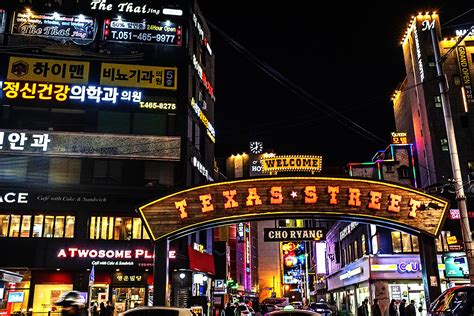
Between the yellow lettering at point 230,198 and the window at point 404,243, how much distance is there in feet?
71.8

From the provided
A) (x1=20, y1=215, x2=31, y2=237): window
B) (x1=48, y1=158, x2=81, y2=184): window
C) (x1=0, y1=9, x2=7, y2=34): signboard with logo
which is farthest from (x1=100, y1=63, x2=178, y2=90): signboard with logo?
(x1=20, y1=215, x2=31, y2=237): window

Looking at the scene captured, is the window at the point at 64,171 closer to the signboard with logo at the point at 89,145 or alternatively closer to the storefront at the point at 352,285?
the signboard with logo at the point at 89,145

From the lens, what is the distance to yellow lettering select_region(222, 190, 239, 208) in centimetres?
2028

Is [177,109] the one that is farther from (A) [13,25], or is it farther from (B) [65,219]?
(A) [13,25]

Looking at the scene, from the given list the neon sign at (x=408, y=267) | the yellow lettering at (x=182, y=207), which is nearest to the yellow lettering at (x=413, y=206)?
the yellow lettering at (x=182, y=207)

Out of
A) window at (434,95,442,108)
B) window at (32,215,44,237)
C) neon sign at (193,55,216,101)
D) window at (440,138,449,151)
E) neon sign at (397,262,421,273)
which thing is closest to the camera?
window at (32,215,44,237)

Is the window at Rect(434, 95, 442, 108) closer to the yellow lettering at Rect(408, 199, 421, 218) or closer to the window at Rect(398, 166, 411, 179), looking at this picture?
the window at Rect(398, 166, 411, 179)

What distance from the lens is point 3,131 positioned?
3569cm

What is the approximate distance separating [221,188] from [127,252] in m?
17.9

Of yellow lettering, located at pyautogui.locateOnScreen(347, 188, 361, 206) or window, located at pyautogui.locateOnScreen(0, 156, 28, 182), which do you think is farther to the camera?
window, located at pyautogui.locateOnScreen(0, 156, 28, 182)

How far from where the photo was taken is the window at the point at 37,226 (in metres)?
34.6

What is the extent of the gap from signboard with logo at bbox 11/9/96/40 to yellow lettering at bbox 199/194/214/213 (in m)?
25.3

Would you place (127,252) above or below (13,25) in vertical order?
below

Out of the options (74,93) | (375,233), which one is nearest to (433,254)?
(375,233)
